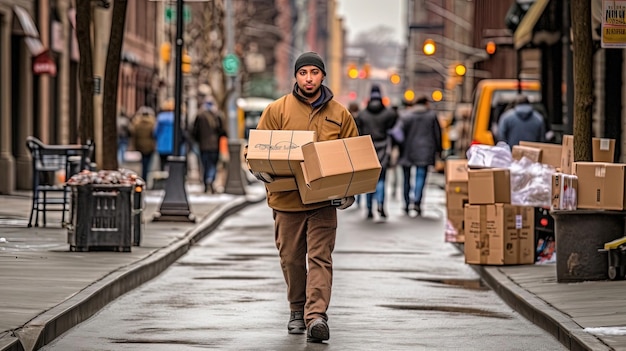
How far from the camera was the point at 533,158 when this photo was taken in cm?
1617

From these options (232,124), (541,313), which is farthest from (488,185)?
(232,124)

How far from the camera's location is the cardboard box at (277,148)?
34.2 ft

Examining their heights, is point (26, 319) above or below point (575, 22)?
below

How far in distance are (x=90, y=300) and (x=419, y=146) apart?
1439 centimetres

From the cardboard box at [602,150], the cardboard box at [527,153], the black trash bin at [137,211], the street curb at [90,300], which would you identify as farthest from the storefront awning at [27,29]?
the cardboard box at [602,150]

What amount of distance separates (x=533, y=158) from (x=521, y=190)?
17.0 inches

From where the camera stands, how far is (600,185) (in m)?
13.7

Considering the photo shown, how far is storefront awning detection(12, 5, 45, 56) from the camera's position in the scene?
97.0 feet

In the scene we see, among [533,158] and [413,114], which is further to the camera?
[413,114]

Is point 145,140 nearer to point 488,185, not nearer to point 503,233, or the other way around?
point 488,185

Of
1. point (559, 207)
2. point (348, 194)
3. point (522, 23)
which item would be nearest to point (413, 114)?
point (522, 23)

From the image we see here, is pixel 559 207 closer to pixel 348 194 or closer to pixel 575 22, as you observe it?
pixel 575 22

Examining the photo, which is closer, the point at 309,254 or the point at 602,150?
the point at 309,254

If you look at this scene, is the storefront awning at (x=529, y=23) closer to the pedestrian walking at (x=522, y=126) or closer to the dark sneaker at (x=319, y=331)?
the pedestrian walking at (x=522, y=126)
